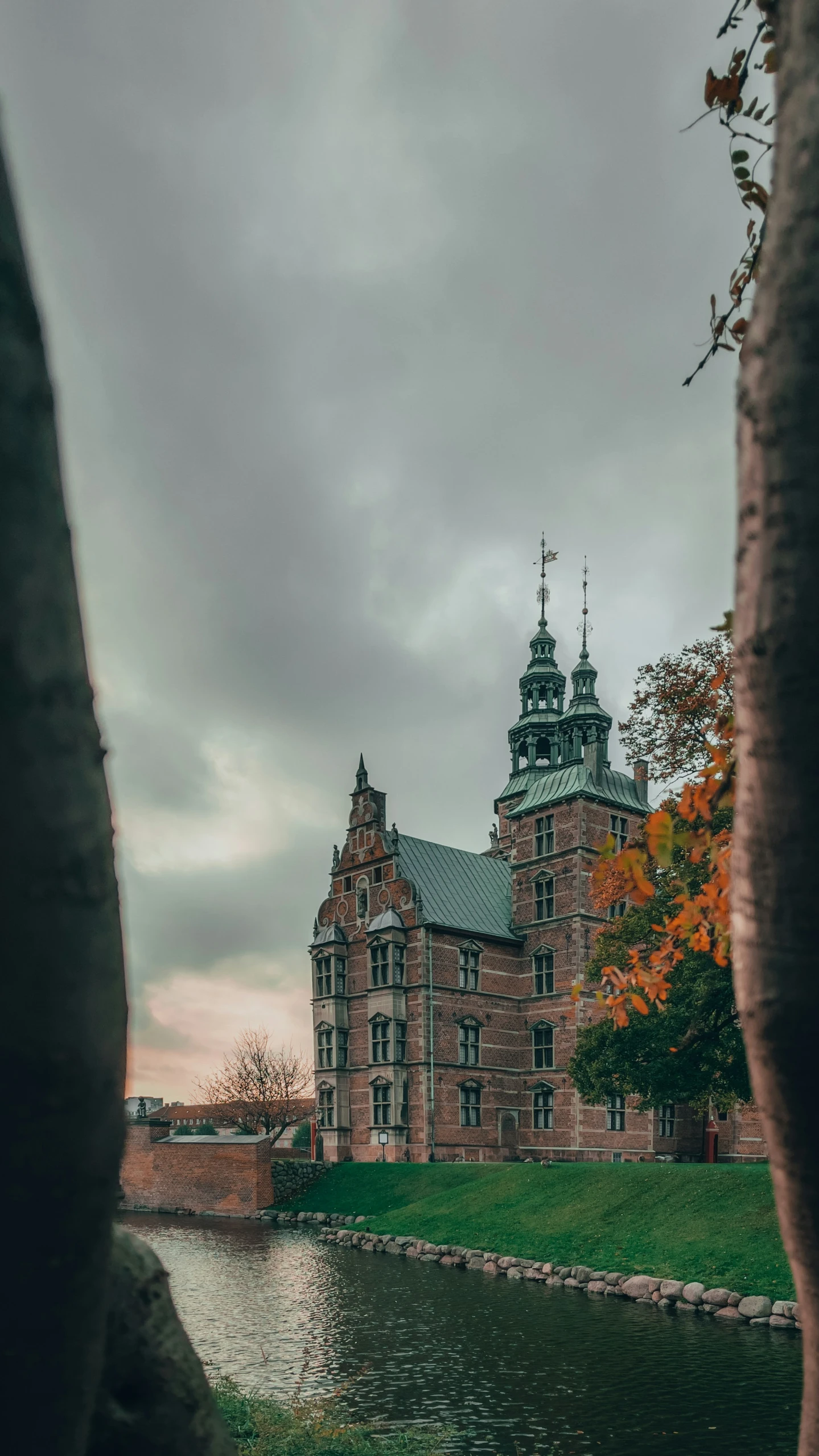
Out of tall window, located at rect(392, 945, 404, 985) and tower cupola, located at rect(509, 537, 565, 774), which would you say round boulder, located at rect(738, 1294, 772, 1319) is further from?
tower cupola, located at rect(509, 537, 565, 774)

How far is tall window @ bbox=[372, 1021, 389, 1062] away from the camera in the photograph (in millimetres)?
41938

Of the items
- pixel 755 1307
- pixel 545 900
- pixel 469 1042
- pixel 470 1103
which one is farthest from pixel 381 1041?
pixel 755 1307

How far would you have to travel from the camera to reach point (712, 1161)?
40.1 metres

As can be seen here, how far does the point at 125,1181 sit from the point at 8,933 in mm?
50557

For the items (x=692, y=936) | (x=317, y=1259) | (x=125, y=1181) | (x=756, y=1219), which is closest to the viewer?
(x=692, y=936)

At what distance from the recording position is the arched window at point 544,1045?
43.0 meters

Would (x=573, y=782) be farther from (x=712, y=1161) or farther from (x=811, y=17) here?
(x=811, y=17)

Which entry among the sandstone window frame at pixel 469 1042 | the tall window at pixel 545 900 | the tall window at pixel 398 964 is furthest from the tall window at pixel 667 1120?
the tall window at pixel 398 964

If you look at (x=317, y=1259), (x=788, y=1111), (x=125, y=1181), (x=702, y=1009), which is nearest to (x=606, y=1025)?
(x=702, y=1009)

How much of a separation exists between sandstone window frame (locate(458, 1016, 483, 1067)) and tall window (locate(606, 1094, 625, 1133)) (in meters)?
5.24

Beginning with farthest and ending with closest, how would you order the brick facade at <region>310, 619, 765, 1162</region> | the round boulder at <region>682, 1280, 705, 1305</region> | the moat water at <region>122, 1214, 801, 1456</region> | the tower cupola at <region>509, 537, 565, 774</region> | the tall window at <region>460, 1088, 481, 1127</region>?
the tower cupola at <region>509, 537, 565, 774</region>, the tall window at <region>460, 1088, 481, 1127</region>, the brick facade at <region>310, 619, 765, 1162</region>, the round boulder at <region>682, 1280, 705, 1305</region>, the moat water at <region>122, 1214, 801, 1456</region>

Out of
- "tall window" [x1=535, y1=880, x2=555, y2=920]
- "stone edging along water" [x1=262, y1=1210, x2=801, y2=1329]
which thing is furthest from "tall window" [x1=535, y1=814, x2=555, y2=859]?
"stone edging along water" [x1=262, y1=1210, x2=801, y2=1329]

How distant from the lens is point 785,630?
5.83ft

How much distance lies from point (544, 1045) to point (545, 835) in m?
8.21
